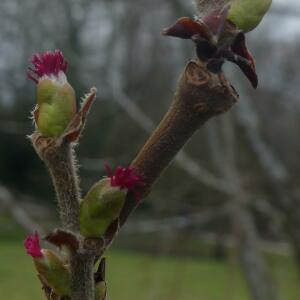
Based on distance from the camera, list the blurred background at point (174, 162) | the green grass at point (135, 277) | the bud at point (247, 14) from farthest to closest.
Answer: the green grass at point (135, 277)
the blurred background at point (174, 162)
the bud at point (247, 14)

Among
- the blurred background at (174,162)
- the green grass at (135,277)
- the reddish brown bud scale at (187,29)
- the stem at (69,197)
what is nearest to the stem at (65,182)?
the stem at (69,197)

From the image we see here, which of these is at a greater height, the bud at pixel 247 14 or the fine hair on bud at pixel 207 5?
the fine hair on bud at pixel 207 5

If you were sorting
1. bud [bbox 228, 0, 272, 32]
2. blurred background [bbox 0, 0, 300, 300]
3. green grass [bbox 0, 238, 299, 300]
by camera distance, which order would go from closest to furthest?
bud [bbox 228, 0, 272, 32], blurred background [bbox 0, 0, 300, 300], green grass [bbox 0, 238, 299, 300]

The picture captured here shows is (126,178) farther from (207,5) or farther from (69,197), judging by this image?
(207,5)

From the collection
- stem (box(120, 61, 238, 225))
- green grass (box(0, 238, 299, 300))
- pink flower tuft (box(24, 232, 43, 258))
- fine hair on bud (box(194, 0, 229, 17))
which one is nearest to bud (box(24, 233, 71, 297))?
pink flower tuft (box(24, 232, 43, 258))

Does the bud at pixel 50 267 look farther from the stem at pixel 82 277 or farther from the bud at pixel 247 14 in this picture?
the bud at pixel 247 14

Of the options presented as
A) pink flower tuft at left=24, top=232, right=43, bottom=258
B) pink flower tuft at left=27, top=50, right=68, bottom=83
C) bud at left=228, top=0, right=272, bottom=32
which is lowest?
pink flower tuft at left=24, top=232, right=43, bottom=258

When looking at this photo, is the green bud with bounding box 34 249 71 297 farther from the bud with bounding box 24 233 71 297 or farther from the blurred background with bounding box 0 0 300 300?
the blurred background with bounding box 0 0 300 300

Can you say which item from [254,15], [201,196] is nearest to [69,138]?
[254,15]

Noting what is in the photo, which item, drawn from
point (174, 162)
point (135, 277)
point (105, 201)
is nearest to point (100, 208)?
point (105, 201)
